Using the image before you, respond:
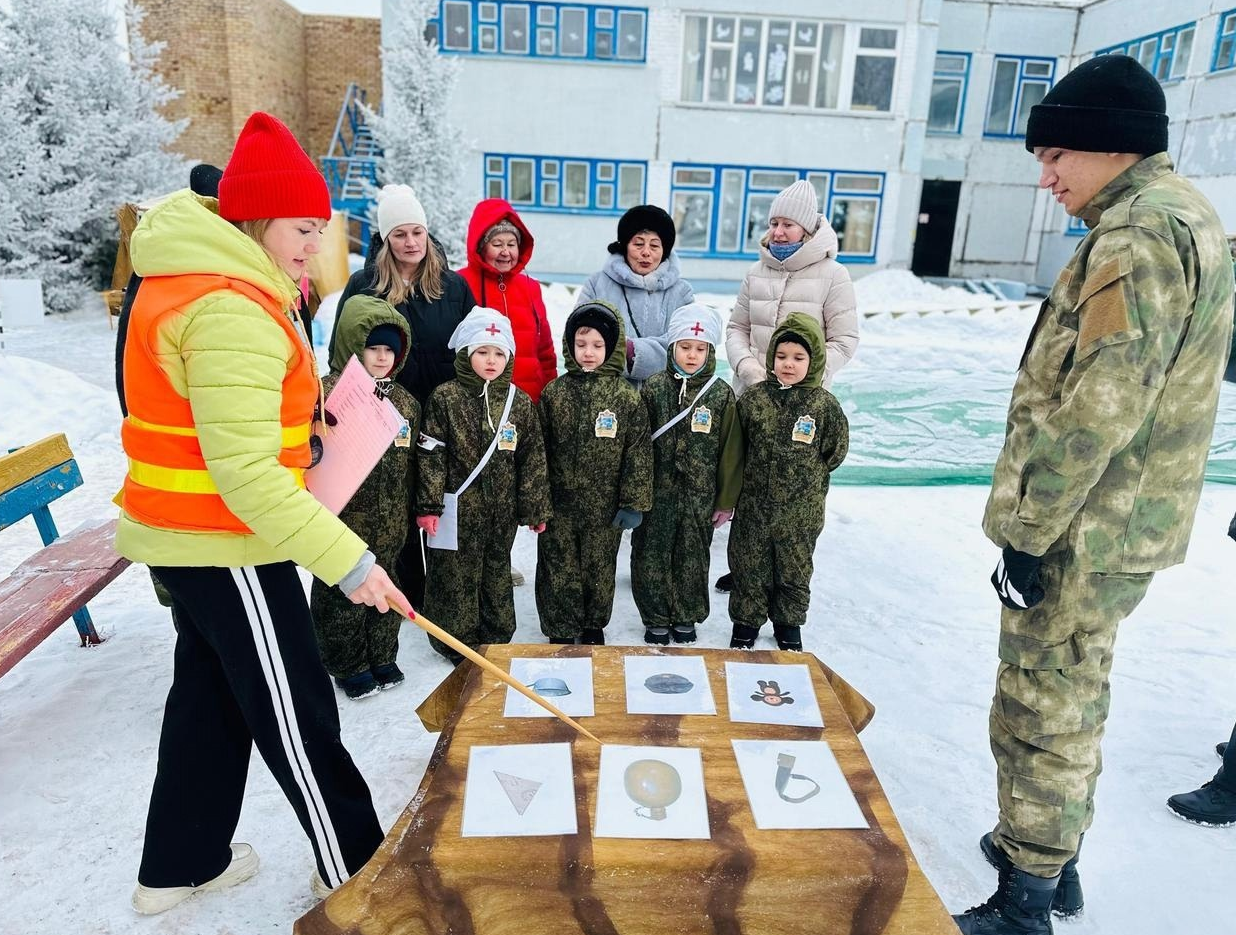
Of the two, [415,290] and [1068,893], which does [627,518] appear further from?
[1068,893]

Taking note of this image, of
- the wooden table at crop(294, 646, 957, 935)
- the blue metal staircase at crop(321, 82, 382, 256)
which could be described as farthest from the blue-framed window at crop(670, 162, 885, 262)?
the wooden table at crop(294, 646, 957, 935)

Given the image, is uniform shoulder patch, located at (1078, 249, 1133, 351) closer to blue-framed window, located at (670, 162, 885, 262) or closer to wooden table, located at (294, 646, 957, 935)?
wooden table, located at (294, 646, 957, 935)

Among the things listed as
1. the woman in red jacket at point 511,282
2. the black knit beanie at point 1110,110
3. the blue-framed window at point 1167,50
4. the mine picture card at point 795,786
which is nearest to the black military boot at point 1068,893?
the mine picture card at point 795,786

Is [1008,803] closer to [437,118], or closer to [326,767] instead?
[326,767]

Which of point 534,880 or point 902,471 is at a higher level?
point 534,880

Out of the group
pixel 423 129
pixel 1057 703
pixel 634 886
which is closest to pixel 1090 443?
pixel 1057 703

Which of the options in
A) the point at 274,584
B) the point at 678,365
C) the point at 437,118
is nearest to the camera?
the point at 274,584

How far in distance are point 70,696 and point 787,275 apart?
376 cm

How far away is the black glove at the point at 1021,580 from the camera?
2.04 meters

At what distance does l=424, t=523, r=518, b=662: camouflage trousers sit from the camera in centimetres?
344

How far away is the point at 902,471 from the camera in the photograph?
252 inches

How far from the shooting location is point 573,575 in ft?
12.0

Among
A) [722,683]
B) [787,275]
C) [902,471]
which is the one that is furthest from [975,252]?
[722,683]

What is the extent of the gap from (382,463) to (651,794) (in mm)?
1766
